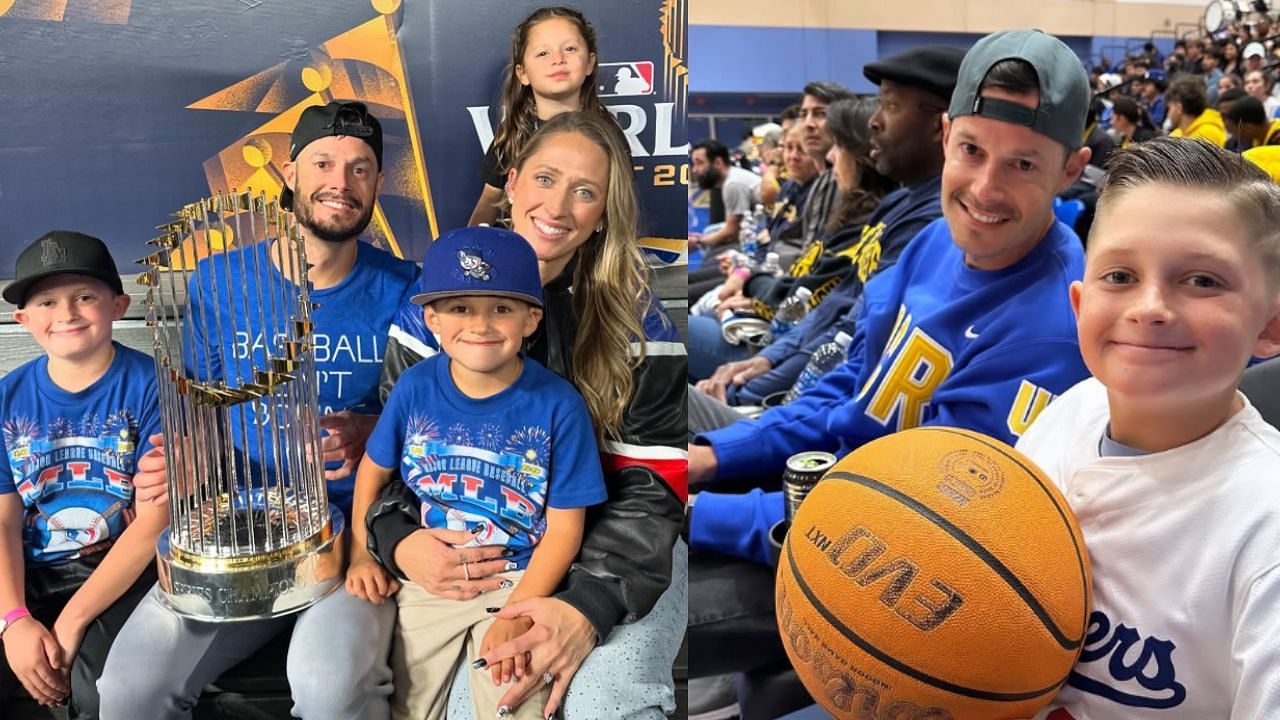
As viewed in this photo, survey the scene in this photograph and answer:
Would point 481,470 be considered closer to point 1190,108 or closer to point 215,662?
point 215,662

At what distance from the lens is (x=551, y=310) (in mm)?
1450

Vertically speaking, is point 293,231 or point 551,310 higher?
point 293,231

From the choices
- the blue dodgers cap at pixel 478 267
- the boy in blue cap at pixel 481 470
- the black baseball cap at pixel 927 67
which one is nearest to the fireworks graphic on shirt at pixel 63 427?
the boy in blue cap at pixel 481 470

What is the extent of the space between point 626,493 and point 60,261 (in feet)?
3.00

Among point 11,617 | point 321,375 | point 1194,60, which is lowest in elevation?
point 11,617

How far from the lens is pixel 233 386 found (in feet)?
4.31

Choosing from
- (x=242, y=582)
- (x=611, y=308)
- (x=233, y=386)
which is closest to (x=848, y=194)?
(x=611, y=308)

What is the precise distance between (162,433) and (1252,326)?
1.46 meters

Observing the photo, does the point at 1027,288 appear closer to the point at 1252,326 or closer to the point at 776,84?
the point at 1252,326

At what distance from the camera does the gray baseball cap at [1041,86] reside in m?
1.60

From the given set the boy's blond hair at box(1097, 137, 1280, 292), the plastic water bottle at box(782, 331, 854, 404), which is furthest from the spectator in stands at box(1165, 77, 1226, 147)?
the boy's blond hair at box(1097, 137, 1280, 292)

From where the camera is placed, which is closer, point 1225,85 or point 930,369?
point 930,369

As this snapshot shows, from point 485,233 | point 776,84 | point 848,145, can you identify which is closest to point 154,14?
point 485,233

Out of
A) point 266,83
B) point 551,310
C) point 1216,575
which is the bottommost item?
point 1216,575
